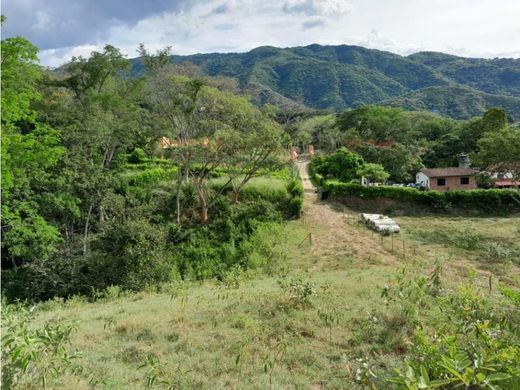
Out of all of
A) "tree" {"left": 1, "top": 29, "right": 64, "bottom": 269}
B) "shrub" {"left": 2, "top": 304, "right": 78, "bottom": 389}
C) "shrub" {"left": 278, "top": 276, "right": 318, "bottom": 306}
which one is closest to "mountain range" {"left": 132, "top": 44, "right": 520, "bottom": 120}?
"tree" {"left": 1, "top": 29, "right": 64, "bottom": 269}

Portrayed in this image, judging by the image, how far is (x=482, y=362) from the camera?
298cm

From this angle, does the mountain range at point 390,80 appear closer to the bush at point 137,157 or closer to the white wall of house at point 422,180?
the white wall of house at point 422,180


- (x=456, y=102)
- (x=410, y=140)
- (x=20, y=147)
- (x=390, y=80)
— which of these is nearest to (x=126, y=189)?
(x=20, y=147)

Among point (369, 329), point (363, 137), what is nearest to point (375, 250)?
point (369, 329)

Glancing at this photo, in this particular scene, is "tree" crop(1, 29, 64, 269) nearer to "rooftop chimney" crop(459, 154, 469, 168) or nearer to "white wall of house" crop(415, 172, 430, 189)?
"white wall of house" crop(415, 172, 430, 189)

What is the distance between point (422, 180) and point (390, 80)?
135 m

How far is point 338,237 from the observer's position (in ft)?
55.5

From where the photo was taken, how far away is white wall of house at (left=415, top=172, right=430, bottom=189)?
31766mm

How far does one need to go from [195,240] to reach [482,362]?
15.4 metres

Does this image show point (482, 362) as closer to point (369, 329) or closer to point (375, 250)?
point (369, 329)

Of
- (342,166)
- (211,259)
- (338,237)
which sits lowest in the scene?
(211,259)

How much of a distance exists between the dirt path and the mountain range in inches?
3223

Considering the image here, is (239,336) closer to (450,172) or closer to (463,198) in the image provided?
(463,198)

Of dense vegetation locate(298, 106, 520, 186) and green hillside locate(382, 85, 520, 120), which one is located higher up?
green hillside locate(382, 85, 520, 120)
